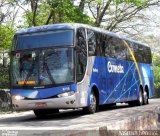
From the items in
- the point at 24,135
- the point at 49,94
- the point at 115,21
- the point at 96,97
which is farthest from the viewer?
the point at 115,21

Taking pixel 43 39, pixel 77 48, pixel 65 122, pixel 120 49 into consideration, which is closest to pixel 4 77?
pixel 120 49

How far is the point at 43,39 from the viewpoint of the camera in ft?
53.3

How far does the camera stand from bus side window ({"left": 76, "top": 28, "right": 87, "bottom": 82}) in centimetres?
1596

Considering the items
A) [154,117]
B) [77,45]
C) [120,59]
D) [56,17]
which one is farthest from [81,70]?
[56,17]

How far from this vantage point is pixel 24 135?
10.4 m

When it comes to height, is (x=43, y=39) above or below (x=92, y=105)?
above

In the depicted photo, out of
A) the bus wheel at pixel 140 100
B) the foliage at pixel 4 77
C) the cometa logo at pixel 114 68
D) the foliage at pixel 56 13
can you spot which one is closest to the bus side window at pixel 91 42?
the cometa logo at pixel 114 68

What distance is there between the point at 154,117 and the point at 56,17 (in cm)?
1858

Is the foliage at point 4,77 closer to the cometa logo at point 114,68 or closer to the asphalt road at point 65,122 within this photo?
the cometa logo at point 114,68

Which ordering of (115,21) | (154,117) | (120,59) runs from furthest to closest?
1. (115,21)
2. (120,59)
3. (154,117)

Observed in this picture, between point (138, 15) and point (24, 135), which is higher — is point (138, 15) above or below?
above

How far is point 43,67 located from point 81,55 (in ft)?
4.68

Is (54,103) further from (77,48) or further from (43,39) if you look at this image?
(43,39)

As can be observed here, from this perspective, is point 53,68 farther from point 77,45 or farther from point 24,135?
point 24,135
